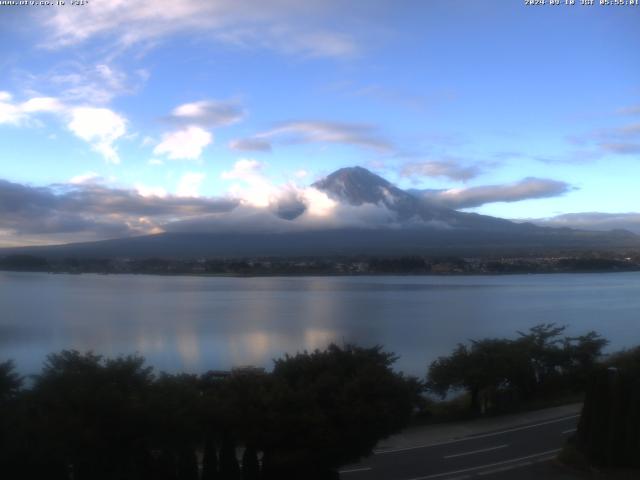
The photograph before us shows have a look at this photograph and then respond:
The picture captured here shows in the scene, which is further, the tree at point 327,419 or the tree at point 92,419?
the tree at point 327,419

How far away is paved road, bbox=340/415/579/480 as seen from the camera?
7859 mm

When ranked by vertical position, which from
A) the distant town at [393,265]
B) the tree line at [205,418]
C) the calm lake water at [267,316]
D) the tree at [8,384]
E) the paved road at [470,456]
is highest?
the distant town at [393,265]

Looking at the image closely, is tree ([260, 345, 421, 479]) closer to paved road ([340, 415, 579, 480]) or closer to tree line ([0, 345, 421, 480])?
tree line ([0, 345, 421, 480])

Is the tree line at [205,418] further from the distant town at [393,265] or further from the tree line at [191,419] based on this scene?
the distant town at [393,265]

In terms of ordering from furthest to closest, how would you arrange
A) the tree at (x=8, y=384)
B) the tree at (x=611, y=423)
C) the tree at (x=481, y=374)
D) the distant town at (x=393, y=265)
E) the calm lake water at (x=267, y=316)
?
the distant town at (x=393, y=265) < the calm lake water at (x=267, y=316) < the tree at (x=481, y=374) < the tree at (x=611, y=423) < the tree at (x=8, y=384)

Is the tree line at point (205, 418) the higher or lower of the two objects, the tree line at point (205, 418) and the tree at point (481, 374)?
the higher

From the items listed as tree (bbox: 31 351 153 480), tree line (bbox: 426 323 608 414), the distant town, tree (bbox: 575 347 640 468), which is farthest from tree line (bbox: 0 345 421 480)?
the distant town

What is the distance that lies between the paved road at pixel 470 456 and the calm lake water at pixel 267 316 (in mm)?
6217

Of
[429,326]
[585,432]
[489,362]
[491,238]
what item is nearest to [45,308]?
[429,326]

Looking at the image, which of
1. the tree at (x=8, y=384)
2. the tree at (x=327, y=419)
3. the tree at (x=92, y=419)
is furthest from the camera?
the tree at (x=327, y=419)

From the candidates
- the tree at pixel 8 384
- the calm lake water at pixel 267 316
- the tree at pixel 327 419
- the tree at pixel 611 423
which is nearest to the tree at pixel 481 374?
the calm lake water at pixel 267 316

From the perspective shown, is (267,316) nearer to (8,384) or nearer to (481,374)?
(481,374)

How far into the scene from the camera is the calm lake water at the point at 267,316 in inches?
713

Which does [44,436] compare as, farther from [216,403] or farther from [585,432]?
[585,432]
